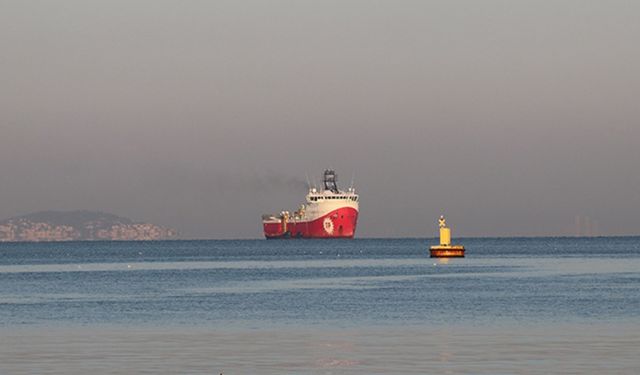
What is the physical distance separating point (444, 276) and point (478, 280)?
10.7 meters

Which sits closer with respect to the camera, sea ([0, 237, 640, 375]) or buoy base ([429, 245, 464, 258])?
sea ([0, 237, 640, 375])

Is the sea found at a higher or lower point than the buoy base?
lower

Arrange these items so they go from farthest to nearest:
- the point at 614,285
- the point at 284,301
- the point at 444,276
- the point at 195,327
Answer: the point at 444,276 → the point at 614,285 → the point at 284,301 → the point at 195,327

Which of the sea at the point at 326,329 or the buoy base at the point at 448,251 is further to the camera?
the buoy base at the point at 448,251

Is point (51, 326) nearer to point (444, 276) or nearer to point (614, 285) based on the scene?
point (614, 285)

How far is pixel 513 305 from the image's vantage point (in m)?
73.6

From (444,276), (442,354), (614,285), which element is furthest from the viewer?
(444,276)

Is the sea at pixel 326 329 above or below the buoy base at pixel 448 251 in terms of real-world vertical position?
below

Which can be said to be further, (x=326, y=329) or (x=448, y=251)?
(x=448, y=251)

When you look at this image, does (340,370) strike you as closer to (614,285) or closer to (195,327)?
(195,327)

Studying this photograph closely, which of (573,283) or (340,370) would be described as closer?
(340,370)

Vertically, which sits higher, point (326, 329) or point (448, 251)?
point (448, 251)

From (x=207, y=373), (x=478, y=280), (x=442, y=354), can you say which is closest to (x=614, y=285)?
(x=478, y=280)

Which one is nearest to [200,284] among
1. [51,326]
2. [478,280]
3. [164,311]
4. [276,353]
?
[478,280]
